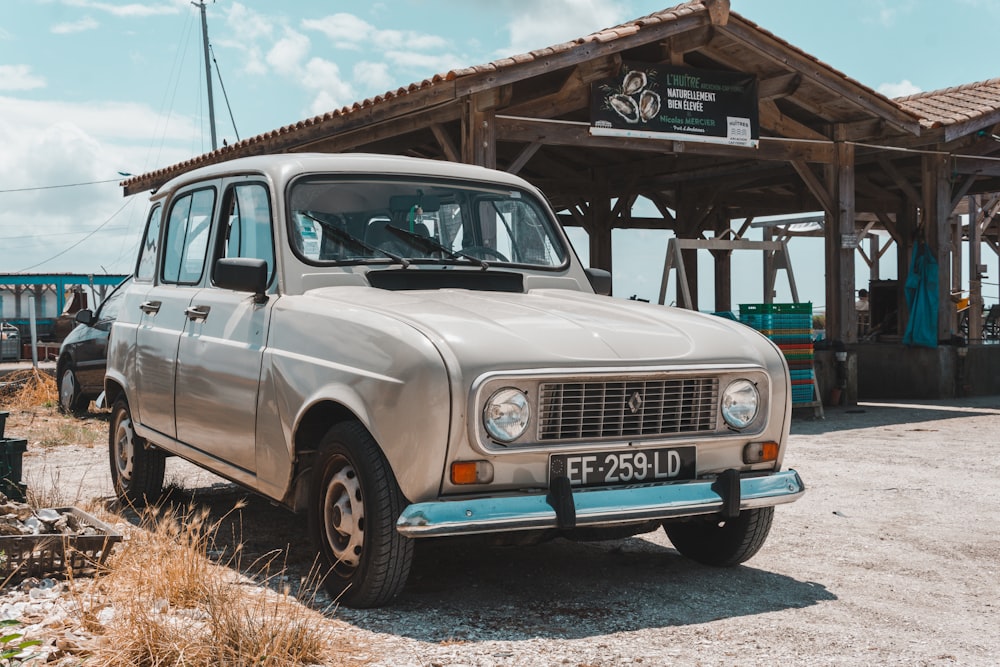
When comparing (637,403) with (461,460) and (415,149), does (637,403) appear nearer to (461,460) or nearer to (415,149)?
(461,460)

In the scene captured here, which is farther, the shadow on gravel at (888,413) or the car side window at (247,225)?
the shadow on gravel at (888,413)

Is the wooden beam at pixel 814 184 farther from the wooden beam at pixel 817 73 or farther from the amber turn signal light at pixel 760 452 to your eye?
the amber turn signal light at pixel 760 452

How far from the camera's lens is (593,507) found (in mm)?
4152

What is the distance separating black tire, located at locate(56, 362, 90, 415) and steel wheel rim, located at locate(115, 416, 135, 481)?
6.19 metres

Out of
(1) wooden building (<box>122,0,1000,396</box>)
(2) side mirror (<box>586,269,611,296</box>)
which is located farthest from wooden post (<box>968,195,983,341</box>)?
(2) side mirror (<box>586,269,611,296</box>)

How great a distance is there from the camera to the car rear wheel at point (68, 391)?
12.8m

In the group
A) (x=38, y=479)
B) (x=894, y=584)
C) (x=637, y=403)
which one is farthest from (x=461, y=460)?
(x=38, y=479)

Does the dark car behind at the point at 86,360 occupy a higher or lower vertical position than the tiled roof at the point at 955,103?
lower

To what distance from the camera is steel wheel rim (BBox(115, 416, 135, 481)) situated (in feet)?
22.4

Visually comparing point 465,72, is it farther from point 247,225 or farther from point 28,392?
point 28,392

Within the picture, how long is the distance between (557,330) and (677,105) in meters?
9.91

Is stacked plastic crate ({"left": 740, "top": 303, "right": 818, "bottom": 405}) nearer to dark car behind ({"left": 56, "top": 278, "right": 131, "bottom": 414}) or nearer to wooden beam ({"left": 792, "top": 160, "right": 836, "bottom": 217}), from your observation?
wooden beam ({"left": 792, "top": 160, "right": 836, "bottom": 217})

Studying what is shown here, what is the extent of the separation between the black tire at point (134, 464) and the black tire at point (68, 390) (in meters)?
6.25

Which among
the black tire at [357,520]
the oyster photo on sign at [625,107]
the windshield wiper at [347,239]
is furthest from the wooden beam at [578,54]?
the black tire at [357,520]
